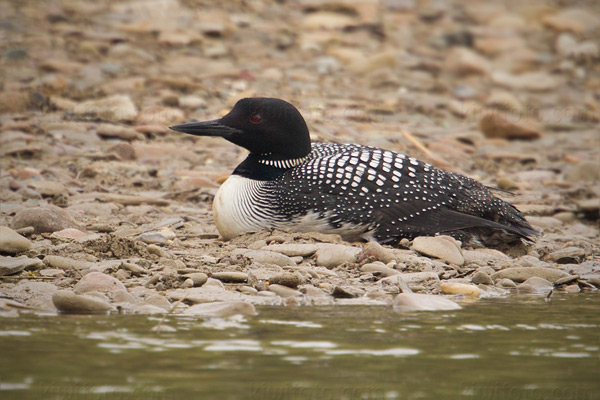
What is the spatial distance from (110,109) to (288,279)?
483 cm

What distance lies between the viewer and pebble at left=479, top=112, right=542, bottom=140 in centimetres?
1038

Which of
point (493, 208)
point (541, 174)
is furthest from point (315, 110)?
point (493, 208)

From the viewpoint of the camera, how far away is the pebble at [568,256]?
6344mm

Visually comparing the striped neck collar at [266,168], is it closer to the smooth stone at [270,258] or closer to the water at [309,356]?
the smooth stone at [270,258]

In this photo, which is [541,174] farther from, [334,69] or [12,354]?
[12,354]

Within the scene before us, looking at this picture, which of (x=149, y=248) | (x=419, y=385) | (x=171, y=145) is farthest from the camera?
(x=171, y=145)

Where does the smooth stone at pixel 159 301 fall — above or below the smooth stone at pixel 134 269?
below

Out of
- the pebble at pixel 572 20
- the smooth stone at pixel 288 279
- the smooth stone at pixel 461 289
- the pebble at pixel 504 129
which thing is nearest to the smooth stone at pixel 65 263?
the smooth stone at pixel 288 279

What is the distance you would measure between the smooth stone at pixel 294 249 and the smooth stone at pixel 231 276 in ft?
1.90

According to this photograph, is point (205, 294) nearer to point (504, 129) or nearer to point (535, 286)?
point (535, 286)

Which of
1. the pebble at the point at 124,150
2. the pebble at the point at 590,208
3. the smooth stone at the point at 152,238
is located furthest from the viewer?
the pebble at the point at 124,150

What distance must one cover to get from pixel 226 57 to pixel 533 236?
6.15 meters

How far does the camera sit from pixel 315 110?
10133 mm

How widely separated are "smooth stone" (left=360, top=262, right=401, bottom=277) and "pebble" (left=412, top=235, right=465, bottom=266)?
490 mm
